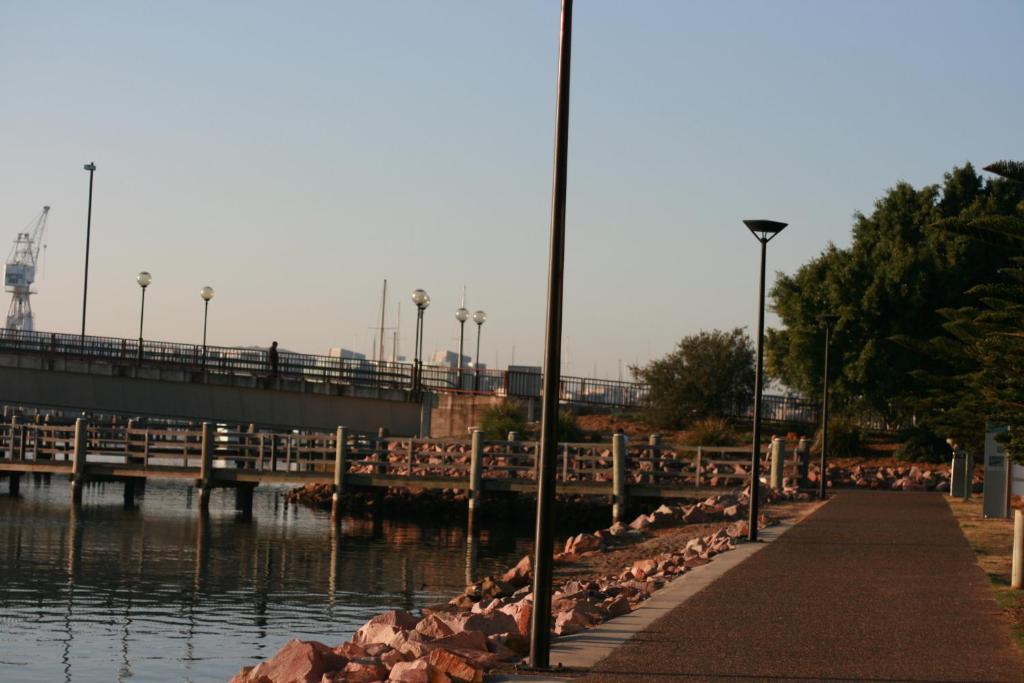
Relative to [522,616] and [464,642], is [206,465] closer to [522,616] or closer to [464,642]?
[522,616]

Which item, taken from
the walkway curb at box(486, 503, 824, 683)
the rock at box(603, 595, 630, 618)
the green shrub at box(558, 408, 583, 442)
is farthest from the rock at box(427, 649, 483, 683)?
the green shrub at box(558, 408, 583, 442)

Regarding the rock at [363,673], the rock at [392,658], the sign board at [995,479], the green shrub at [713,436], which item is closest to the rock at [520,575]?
the sign board at [995,479]

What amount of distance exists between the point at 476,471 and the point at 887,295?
20.1m

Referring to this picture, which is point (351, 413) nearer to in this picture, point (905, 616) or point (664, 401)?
point (664, 401)

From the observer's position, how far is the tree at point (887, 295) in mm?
50656

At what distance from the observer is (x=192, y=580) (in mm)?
27312

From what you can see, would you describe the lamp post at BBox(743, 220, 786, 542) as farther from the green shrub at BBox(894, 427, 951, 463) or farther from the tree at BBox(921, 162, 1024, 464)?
the green shrub at BBox(894, 427, 951, 463)

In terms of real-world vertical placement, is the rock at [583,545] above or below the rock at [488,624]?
below

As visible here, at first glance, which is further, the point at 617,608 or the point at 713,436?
the point at 713,436

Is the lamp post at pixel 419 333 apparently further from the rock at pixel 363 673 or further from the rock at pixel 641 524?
the rock at pixel 363 673

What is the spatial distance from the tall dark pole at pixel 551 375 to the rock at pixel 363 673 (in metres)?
1.31

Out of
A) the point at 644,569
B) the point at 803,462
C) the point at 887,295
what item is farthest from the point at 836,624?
the point at 887,295

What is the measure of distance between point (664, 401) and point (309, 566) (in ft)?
95.3

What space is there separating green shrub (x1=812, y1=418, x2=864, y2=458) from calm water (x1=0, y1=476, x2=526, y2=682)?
49.4 ft
